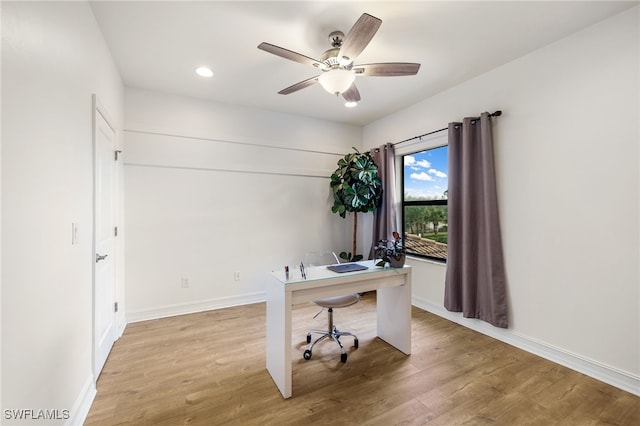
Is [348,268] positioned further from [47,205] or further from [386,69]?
[47,205]

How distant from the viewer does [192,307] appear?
3.49m

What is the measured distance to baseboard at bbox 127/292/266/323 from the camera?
323cm

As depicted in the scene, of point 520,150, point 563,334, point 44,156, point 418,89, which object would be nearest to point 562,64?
point 520,150

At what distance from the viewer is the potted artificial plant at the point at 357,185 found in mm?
3947

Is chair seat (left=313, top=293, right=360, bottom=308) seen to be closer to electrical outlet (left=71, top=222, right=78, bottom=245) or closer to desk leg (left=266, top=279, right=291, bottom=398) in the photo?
desk leg (left=266, top=279, right=291, bottom=398)

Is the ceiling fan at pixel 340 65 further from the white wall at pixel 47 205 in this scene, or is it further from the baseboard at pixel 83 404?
the baseboard at pixel 83 404

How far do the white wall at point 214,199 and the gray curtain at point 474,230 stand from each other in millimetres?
1936

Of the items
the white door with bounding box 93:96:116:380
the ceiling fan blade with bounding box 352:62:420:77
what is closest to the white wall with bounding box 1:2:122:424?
the white door with bounding box 93:96:116:380

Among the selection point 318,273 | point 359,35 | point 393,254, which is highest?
point 359,35

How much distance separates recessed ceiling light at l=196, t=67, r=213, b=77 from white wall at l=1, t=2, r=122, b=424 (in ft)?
3.07

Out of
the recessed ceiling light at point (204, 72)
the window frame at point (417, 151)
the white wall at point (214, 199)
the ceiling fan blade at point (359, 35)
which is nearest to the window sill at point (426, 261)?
the window frame at point (417, 151)

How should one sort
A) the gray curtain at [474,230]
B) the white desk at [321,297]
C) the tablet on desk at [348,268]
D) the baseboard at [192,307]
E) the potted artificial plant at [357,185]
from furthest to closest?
1. the potted artificial plant at [357,185]
2. the baseboard at [192,307]
3. the gray curtain at [474,230]
4. the tablet on desk at [348,268]
5. the white desk at [321,297]

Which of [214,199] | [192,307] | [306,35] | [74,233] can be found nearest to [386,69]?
[306,35]

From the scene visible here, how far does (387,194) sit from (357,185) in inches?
18.6
